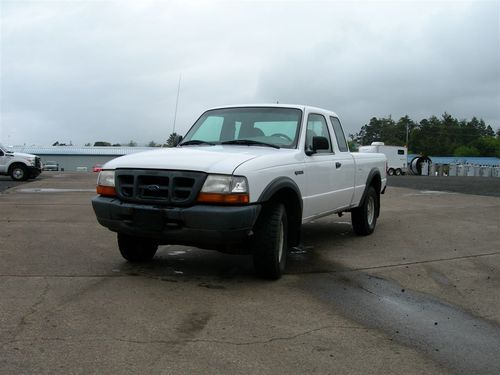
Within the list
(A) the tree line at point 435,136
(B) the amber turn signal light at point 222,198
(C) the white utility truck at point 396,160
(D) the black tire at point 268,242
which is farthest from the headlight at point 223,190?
(A) the tree line at point 435,136

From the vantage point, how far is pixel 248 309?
4707mm

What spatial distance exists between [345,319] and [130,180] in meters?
2.56

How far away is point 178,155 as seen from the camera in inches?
221

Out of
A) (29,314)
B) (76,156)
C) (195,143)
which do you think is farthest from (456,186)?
(76,156)

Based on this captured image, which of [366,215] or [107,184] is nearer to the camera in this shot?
[107,184]

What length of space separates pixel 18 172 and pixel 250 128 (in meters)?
20.2

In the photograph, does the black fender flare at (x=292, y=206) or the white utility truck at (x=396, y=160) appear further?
the white utility truck at (x=396, y=160)

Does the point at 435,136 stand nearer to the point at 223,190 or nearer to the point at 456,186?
the point at 456,186

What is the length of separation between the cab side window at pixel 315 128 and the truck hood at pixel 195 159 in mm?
852

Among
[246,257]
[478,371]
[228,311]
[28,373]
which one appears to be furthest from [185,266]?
[478,371]

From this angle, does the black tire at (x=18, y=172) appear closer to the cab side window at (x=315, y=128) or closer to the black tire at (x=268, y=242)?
the cab side window at (x=315, y=128)

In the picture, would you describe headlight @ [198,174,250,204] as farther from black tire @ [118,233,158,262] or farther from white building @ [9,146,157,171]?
white building @ [9,146,157,171]

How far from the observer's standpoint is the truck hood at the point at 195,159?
520 cm

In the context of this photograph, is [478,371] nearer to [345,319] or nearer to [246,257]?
[345,319]
